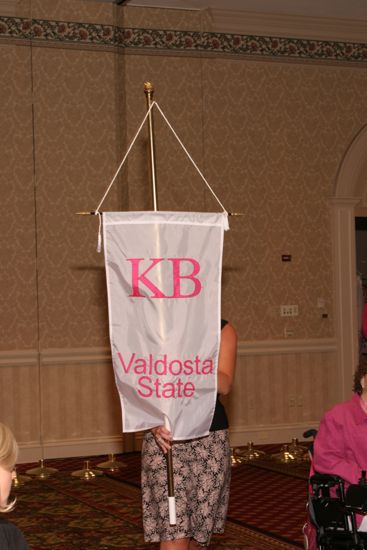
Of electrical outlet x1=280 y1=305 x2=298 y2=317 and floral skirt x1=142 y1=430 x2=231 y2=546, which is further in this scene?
electrical outlet x1=280 y1=305 x2=298 y2=317

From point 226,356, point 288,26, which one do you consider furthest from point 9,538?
point 288,26

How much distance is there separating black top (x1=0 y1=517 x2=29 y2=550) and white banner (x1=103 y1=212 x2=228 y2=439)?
1479 millimetres

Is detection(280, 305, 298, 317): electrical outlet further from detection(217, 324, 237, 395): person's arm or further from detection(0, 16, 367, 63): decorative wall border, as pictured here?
detection(217, 324, 237, 395): person's arm

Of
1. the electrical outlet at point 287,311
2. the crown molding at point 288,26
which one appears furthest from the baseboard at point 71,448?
the crown molding at point 288,26

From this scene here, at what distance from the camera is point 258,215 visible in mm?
9500

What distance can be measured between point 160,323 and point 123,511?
3037mm

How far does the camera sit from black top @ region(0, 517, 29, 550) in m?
2.27

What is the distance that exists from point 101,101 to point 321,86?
2.29 meters

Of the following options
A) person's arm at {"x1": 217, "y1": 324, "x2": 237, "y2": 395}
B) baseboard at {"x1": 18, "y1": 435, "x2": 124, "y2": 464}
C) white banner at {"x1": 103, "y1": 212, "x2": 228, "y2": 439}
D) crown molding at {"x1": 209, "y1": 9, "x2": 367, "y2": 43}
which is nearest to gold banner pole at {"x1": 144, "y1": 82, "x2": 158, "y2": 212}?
white banner at {"x1": 103, "y1": 212, "x2": 228, "y2": 439}

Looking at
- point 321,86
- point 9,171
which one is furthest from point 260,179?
point 9,171

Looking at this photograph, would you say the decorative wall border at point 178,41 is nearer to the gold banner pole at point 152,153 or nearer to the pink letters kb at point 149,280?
the gold banner pole at point 152,153

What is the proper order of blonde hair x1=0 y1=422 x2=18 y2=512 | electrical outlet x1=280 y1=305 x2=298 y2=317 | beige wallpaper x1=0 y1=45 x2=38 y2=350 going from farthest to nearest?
electrical outlet x1=280 y1=305 x2=298 y2=317 → beige wallpaper x1=0 y1=45 x2=38 y2=350 → blonde hair x1=0 y1=422 x2=18 y2=512

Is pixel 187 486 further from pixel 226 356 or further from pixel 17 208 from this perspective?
pixel 17 208

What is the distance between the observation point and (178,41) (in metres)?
9.16
